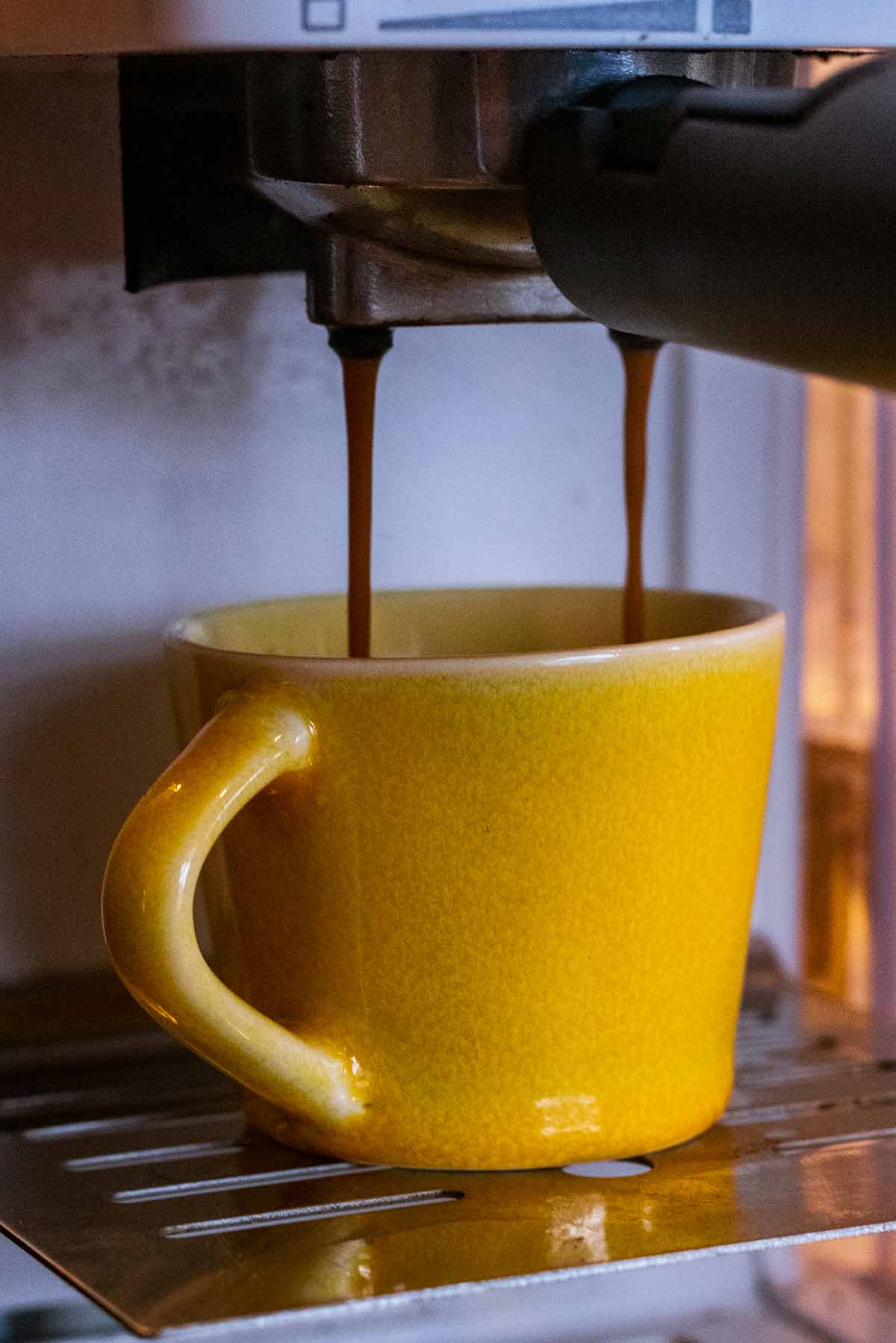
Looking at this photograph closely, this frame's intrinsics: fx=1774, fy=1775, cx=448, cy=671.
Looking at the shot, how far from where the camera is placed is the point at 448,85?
0.27 m

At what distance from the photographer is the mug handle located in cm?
28

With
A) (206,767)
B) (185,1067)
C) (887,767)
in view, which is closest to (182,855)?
(206,767)

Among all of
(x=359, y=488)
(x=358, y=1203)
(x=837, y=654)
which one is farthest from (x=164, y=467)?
(x=837, y=654)

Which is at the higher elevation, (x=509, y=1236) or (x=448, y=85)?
(x=448, y=85)

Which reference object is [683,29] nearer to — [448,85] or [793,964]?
[448,85]

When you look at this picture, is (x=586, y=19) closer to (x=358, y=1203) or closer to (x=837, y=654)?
(x=358, y=1203)

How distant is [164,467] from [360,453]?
0.25ft

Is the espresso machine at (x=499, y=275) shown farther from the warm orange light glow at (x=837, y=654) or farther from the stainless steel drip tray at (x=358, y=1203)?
the warm orange light glow at (x=837, y=654)

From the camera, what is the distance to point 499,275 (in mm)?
317

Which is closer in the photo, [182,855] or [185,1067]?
[182,855]

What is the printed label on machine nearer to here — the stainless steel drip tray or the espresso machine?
the espresso machine

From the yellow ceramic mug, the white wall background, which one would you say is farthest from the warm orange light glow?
the yellow ceramic mug

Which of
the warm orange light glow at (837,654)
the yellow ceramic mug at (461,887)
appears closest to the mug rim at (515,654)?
the yellow ceramic mug at (461,887)

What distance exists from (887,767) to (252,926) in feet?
2.04
